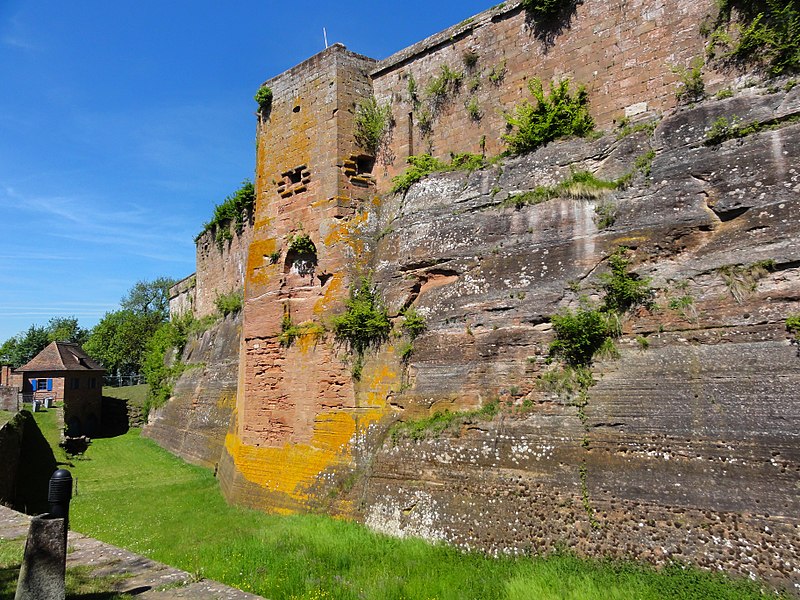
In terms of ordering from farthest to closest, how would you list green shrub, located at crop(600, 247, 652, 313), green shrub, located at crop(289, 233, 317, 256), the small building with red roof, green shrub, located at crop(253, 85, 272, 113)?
the small building with red roof, green shrub, located at crop(253, 85, 272, 113), green shrub, located at crop(289, 233, 317, 256), green shrub, located at crop(600, 247, 652, 313)

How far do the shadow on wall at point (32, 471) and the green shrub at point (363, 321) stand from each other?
8547mm

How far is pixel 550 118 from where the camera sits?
10023 mm

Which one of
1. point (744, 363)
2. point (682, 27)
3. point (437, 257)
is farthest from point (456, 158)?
point (744, 363)

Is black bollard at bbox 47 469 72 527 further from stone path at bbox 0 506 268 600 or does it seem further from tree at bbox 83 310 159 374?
tree at bbox 83 310 159 374

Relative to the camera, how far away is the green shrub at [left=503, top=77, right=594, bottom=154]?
991 cm

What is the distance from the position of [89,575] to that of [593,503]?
5748mm

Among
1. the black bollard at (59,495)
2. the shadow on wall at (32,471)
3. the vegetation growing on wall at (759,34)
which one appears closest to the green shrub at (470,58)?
the vegetation growing on wall at (759,34)

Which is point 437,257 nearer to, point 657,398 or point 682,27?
point 657,398

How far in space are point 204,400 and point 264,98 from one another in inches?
443

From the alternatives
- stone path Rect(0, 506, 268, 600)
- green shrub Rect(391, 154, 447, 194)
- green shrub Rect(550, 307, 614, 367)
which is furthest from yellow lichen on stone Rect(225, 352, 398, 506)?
stone path Rect(0, 506, 268, 600)

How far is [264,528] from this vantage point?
988 centimetres

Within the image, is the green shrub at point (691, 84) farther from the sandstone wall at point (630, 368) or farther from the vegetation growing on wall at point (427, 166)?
the vegetation growing on wall at point (427, 166)

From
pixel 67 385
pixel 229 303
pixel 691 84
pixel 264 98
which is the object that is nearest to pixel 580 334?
pixel 691 84

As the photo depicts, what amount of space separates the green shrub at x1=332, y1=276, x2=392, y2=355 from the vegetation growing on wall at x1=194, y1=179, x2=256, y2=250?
37.4ft
